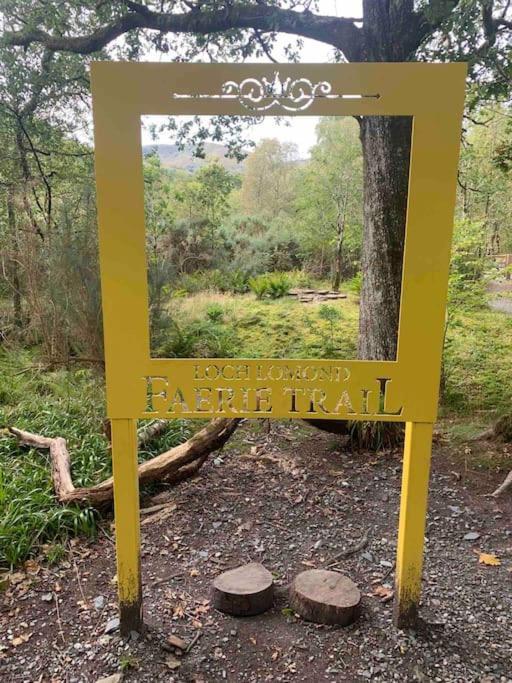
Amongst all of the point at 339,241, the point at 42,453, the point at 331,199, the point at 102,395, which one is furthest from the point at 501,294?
the point at 42,453

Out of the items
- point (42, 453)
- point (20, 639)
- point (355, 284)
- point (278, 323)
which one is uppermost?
point (355, 284)

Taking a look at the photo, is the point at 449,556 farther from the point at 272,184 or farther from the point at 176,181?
the point at 176,181

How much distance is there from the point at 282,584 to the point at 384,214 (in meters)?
2.76

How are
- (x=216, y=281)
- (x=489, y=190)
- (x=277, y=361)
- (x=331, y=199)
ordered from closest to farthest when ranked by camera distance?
(x=277, y=361) < (x=331, y=199) < (x=216, y=281) < (x=489, y=190)

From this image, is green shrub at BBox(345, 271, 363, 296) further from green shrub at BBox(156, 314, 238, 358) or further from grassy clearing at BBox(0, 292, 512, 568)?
green shrub at BBox(156, 314, 238, 358)

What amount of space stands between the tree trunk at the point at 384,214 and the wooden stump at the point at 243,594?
2.28 meters

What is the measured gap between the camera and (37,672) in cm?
199

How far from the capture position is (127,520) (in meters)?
2.04

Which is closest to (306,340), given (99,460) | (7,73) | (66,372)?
(99,460)

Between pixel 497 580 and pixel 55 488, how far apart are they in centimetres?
283

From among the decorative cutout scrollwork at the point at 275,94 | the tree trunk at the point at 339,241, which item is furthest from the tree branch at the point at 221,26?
the decorative cutout scrollwork at the point at 275,94

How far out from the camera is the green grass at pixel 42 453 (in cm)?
286

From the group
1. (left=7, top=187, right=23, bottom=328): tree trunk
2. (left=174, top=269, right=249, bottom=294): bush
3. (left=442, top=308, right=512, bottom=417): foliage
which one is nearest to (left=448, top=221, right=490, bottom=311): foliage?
(left=442, top=308, right=512, bottom=417): foliage

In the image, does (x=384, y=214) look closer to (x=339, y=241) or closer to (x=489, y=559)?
(x=339, y=241)
